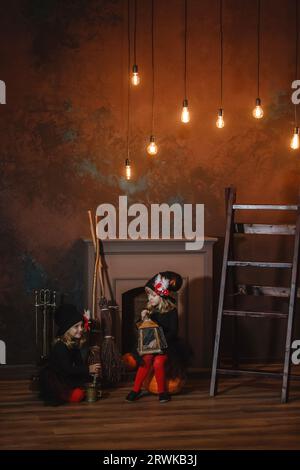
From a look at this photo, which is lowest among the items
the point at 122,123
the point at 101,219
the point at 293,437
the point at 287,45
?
the point at 293,437

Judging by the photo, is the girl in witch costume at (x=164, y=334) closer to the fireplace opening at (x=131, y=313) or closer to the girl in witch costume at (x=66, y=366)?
the girl in witch costume at (x=66, y=366)

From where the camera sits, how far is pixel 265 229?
6.72 metres

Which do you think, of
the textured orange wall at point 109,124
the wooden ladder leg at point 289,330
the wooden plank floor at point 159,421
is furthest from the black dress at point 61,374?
the wooden ladder leg at point 289,330

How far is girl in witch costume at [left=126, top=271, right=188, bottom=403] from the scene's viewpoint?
6414 millimetres

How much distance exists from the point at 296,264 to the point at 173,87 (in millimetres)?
2058

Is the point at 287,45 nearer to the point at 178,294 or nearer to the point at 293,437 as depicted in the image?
the point at 178,294

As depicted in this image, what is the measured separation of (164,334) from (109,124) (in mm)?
1995

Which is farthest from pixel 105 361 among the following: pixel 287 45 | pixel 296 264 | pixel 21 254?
pixel 287 45

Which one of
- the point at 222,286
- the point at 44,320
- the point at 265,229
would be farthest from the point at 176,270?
the point at 44,320

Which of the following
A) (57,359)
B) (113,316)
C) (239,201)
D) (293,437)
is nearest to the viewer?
(293,437)

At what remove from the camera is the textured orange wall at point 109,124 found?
23.8 feet

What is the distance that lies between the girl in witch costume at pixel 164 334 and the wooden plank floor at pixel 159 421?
181mm

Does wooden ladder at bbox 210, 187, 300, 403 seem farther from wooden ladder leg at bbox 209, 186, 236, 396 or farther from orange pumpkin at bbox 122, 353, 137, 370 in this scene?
orange pumpkin at bbox 122, 353, 137, 370
